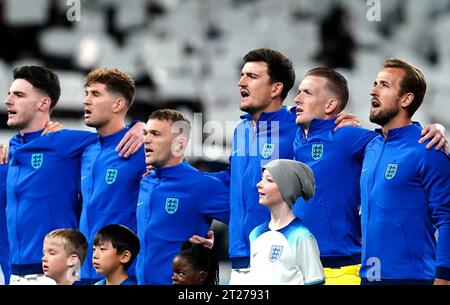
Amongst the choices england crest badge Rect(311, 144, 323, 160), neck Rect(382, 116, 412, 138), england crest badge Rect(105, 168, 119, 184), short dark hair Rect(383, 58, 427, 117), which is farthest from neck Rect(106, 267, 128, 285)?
short dark hair Rect(383, 58, 427, 117)

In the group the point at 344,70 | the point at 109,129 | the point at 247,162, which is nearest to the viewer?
the point at 247,162

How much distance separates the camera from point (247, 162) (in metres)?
6.48

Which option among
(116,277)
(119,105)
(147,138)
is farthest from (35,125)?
(116,277)

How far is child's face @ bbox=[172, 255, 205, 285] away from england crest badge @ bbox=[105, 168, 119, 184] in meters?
0.80

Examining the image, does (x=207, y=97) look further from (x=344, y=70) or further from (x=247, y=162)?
(x=247, y=162)

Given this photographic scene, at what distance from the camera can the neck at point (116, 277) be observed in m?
6.22

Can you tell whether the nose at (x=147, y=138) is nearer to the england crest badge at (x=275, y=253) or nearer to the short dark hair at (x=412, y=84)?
the england crest badge at (x=275, y=253)

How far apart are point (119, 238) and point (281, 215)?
97 centimetres

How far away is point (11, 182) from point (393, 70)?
2332 mm

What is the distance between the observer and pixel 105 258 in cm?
621

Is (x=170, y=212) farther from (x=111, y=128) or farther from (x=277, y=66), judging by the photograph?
(x=277, y=66)

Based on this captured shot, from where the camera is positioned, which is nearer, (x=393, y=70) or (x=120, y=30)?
(x=393, y=70)

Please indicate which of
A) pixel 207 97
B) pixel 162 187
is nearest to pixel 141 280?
pixel 162 187

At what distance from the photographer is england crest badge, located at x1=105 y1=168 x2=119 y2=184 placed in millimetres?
6809
